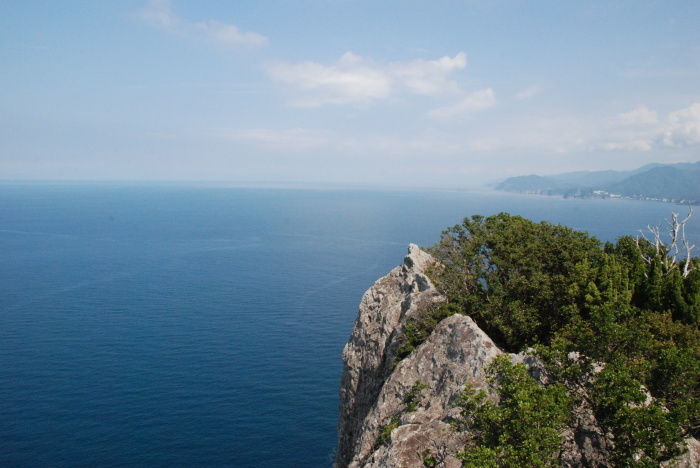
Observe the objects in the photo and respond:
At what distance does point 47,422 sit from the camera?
5434 centimetres

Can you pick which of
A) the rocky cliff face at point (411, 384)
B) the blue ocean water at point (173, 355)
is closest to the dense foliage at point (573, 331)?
the rocky cliff face at point (411, 384)

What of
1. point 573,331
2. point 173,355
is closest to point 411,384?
point 573,331

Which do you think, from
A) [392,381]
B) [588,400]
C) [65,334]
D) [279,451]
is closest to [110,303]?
[65,334]

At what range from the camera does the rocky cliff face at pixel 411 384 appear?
76.1 ft

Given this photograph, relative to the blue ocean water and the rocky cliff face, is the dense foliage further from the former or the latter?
the blue ocean water

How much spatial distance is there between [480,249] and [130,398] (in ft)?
161

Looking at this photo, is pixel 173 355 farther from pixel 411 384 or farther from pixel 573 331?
pixel 573 331

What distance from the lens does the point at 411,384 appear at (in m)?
31.1

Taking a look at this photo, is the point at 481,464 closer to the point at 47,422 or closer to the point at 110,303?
the point at 47,422

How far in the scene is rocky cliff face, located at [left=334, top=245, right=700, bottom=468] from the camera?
2320 centimetres

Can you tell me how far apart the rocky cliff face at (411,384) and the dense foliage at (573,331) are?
142 centimetres

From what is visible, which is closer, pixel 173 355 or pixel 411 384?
pixel 411 384

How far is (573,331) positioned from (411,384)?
1090 centimetres

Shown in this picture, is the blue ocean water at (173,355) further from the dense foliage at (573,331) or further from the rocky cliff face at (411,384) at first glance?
the dense foliage at (573,331)
